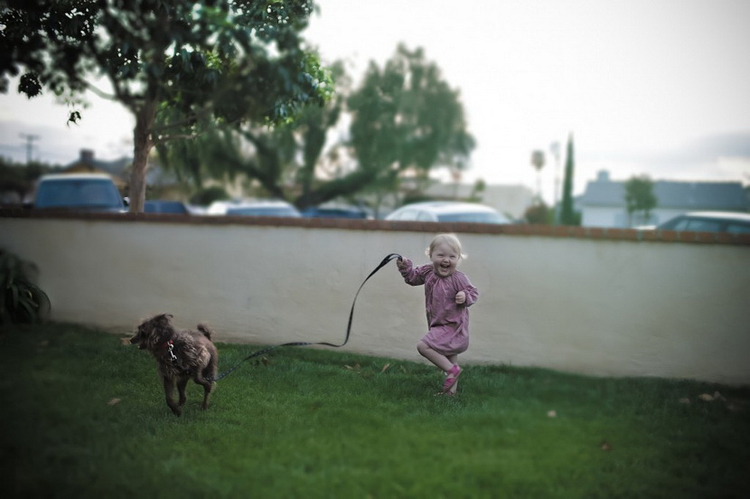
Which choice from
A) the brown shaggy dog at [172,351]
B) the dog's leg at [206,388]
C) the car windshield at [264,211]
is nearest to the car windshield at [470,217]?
the car windshield at [264,211]

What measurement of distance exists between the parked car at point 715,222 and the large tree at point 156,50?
6706mm

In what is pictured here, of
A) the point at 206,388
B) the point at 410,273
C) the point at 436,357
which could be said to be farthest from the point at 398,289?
the point at 206,388

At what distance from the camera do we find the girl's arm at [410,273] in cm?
524

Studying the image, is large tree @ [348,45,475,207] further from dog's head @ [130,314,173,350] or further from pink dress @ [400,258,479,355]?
dog's head @ [130,314,173,350]

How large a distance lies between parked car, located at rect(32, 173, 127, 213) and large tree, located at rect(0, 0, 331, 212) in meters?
3.27

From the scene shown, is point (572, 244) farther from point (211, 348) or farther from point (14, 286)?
point (14, 286)

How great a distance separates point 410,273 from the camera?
531cm

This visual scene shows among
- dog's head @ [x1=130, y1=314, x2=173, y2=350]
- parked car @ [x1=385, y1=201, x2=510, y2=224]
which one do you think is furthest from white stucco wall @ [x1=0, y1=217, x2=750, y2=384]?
parked car @ [x1=385, y1=201, x2=510, y2=224]

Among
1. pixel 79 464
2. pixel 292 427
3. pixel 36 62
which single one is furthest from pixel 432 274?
pixel 36 62

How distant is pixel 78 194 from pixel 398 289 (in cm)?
658

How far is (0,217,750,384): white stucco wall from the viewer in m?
5.80

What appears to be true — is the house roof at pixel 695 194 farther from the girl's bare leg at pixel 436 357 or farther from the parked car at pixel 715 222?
the girl's bare leg at pixel 436 357

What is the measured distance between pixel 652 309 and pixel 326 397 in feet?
10.2

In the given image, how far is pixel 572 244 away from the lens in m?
6.06
